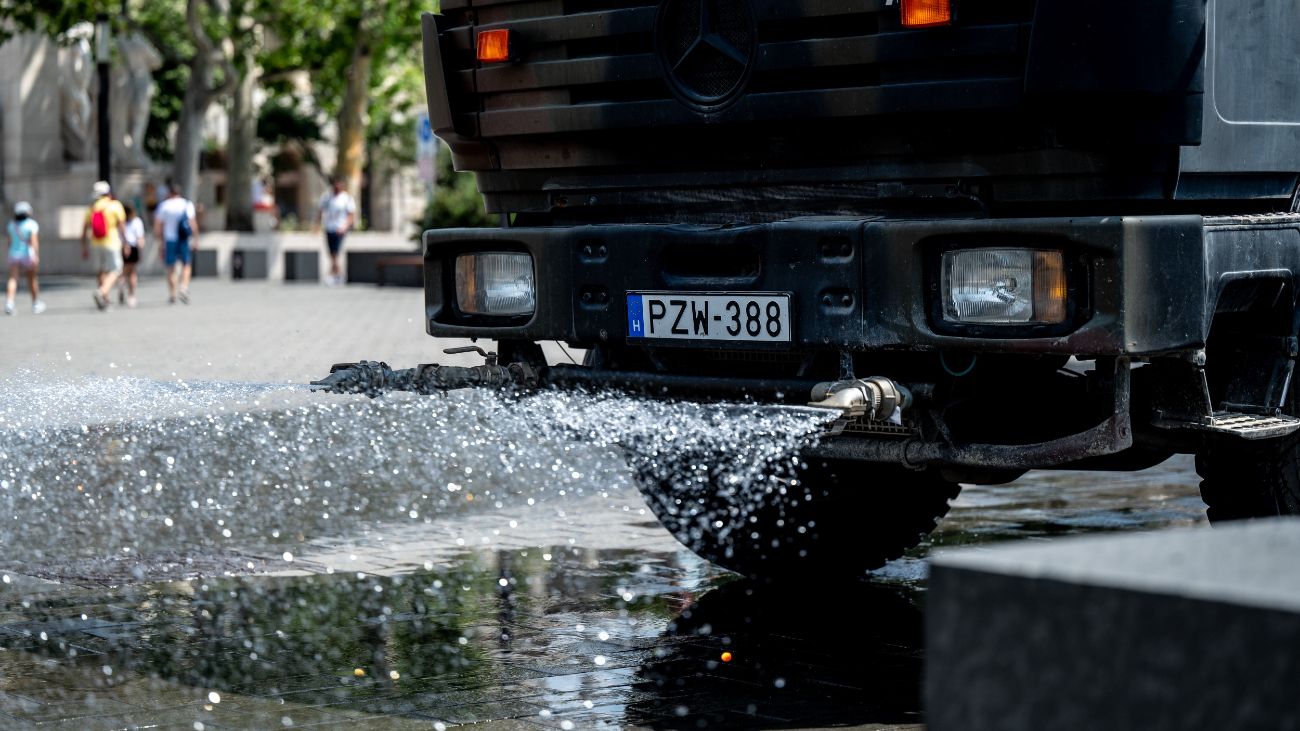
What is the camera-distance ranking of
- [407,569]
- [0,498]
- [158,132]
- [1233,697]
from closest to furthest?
[1233,697]
[407,569]
[0,498]
[158,132]

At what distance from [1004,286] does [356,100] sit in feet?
121

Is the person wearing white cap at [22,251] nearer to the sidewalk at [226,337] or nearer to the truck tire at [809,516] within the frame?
the sidewalk at [226,337]

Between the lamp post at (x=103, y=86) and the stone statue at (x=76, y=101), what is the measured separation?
961 cm

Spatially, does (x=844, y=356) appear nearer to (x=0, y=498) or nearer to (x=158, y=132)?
(x=0, y=498)

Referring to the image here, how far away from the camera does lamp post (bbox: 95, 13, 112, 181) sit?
1080 inches

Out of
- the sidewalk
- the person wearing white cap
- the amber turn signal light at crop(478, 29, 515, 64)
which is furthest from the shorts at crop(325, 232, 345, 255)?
the amber turn signal light at crop(478, 29, 515, 64)

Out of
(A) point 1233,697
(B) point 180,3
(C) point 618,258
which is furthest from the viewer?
(B) point 180,3

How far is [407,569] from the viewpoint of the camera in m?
6.42

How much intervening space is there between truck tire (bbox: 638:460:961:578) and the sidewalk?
201 centimetres

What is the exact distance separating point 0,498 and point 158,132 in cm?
Result: 4370

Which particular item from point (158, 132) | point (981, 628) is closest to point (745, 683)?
point (981, 628)

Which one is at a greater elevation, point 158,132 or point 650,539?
point 158,132

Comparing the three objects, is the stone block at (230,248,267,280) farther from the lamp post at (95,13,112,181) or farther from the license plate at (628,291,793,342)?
the license plate at (628,291,793,342)

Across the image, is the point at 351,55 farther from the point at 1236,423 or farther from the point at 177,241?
the point at 1236,423
